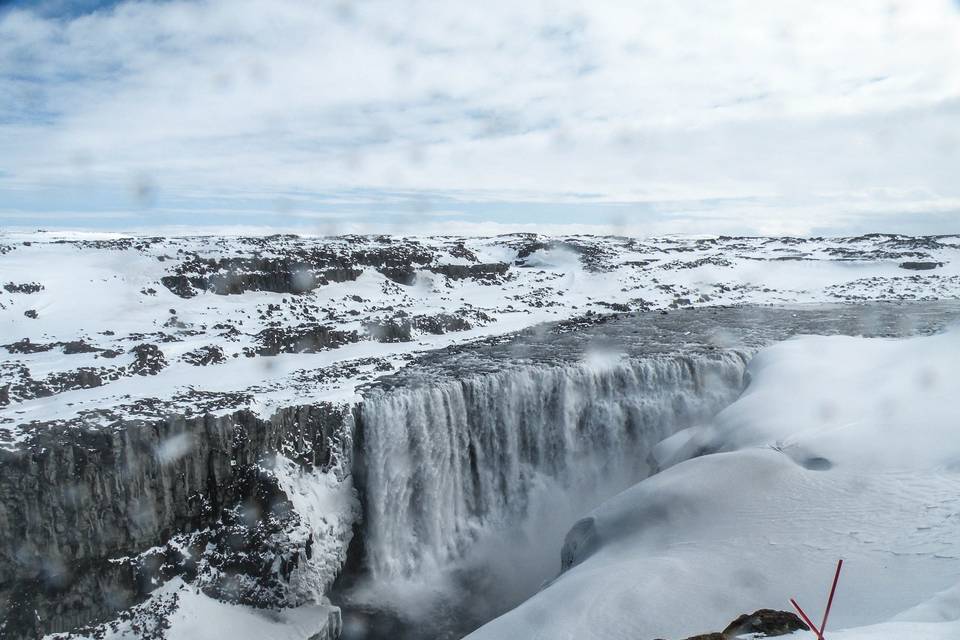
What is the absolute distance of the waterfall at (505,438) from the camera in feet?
63.4

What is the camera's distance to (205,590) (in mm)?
15492

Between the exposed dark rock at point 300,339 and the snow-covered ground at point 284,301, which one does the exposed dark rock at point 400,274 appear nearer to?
the snow-covered ground at point 284,301

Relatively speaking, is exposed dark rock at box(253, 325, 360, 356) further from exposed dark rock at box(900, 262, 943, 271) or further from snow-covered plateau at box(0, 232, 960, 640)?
exposed dark rock at box(900, 262, 943, 271)

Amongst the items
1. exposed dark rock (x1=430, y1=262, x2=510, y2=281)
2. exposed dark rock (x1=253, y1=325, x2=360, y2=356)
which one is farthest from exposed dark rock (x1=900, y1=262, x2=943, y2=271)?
exposed dark rock (x1=253, y1=325, x2=360, y2=356)

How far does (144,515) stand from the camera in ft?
49.9

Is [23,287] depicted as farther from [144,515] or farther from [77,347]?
[144,515]

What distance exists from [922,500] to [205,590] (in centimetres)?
1499

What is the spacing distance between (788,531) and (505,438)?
40.6 feet

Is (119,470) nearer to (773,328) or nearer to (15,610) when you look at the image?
(15,610)

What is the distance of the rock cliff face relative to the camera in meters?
13.8

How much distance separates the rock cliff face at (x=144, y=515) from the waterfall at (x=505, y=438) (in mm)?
2697

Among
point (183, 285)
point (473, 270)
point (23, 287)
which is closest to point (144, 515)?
point (23, 287)

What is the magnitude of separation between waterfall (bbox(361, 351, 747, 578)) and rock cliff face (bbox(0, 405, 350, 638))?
8.85 feet

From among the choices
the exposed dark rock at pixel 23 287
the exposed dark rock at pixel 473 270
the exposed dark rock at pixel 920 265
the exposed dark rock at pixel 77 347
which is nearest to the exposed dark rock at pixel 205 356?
the exposed dark rock at pixel 77 347
